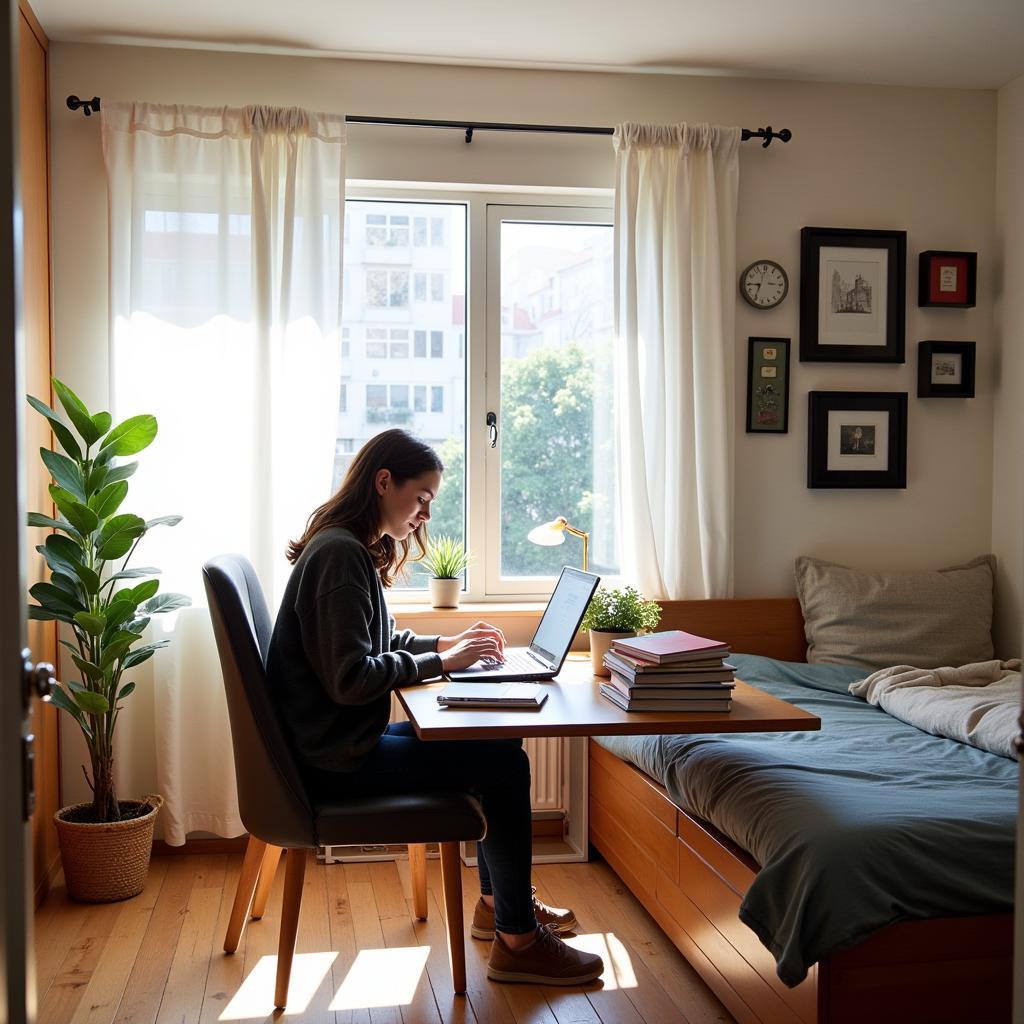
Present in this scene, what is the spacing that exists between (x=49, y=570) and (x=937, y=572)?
2.90 m

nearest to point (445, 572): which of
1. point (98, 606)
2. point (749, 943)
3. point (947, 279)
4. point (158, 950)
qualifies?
point (98, 606)

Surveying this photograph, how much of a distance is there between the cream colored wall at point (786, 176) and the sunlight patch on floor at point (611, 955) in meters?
1.39

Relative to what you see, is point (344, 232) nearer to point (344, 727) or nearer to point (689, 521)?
point (689, 521)

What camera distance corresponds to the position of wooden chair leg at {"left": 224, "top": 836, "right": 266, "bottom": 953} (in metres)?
2.71

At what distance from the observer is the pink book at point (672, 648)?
87.5 inches

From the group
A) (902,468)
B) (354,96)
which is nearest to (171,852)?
(354,96)

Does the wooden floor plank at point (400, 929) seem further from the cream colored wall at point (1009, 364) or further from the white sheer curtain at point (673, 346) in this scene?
the cream colored wall at point (1009, 364)

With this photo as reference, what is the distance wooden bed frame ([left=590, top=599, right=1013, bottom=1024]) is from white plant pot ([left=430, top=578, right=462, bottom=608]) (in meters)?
0.66

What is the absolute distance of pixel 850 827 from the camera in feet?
6.40

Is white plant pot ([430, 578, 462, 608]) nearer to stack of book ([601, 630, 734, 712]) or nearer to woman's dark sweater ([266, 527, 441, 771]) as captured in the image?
woman's dark sweater ([266, 527, 441, 771])

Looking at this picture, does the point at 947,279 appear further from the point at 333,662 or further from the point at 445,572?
the point at 333,662

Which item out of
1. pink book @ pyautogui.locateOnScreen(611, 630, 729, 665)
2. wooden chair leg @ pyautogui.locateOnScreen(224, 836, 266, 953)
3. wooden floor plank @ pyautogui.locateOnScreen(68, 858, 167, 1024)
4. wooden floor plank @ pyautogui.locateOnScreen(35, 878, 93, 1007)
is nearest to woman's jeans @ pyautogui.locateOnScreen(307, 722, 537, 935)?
pink book @ pyautogui.locateOnScreen(611, 630, 729, 665)

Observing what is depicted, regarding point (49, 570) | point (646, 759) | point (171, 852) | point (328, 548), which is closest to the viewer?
point (328, 548)

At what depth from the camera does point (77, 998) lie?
249 cm
